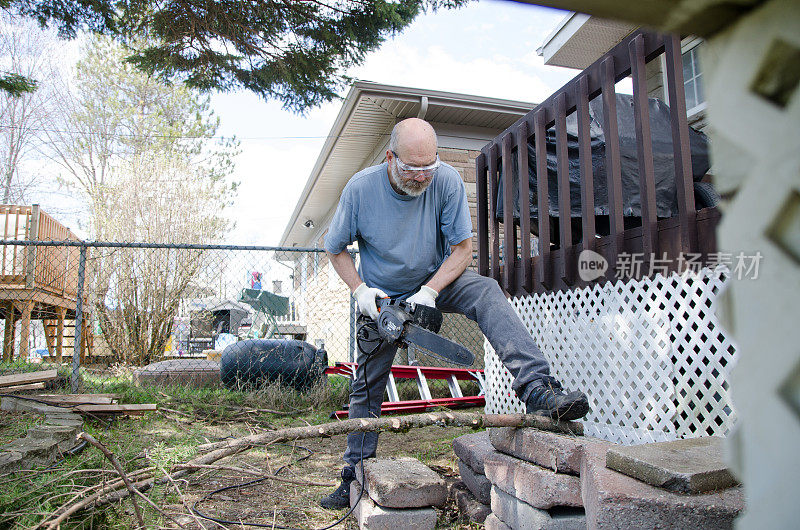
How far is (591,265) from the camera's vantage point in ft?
11.2

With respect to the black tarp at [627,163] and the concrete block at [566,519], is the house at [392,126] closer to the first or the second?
the black tarp at [627,163]

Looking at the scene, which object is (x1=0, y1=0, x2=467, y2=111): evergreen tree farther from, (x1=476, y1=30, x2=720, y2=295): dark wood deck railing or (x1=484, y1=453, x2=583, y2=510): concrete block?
(x1=484, y1=453, x2=583, y2=510): concrete block

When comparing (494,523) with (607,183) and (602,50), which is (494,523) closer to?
(607,183)

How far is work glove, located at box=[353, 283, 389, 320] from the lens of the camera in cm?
299

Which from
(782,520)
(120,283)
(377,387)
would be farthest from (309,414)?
(782,520)

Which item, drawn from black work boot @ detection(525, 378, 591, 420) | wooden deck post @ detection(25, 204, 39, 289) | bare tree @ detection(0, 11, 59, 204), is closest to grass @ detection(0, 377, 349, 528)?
black work boot @ detection(525, 378, 591, 420)

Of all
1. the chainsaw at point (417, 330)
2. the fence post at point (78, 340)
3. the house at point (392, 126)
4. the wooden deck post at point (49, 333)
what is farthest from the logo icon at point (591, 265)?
the wooden deck post at point (49, 333)

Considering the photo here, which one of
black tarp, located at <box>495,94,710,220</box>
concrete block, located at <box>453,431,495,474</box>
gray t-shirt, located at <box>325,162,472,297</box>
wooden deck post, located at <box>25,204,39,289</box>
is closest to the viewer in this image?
concrete block, located at <box>453,431,495,474</box>

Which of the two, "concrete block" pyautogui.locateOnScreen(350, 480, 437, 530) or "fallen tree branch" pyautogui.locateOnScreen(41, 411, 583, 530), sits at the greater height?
"fallen tree branch" pyautogui.locateOnScreen(41, 411, 583, 530)

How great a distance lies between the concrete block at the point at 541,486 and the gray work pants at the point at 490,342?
407mm

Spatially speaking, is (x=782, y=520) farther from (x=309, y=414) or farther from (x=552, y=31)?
(x=552, y=31)

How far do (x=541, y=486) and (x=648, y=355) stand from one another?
3.74 ft

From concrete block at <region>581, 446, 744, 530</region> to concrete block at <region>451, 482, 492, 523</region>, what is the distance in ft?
3.62

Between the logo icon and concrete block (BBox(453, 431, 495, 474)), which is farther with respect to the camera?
the logo icon
